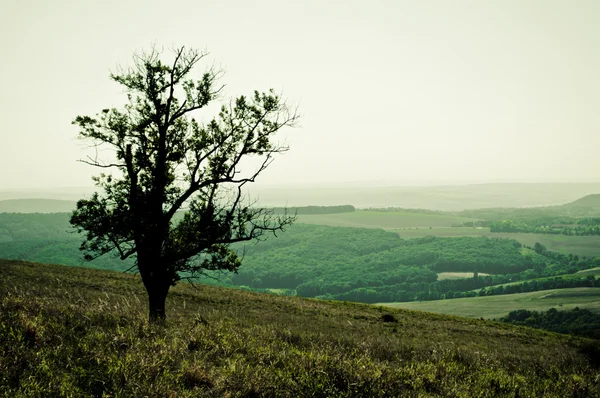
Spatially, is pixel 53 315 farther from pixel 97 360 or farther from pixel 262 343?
pixel 262 343

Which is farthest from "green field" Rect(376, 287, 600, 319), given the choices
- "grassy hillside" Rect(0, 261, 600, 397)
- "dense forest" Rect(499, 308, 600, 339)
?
"grassy hillside" Rect(0, 261, 600, 397)

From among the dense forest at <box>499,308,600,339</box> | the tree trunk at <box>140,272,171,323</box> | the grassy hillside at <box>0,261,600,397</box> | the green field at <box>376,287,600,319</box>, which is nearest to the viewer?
the grassy hillside at <box>0,261,600,397</box>

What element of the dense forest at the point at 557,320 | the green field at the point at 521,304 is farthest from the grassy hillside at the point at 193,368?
the green field at the point at 521,304

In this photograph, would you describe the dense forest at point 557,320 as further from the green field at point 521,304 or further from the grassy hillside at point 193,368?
the grassy hillside at point 193,368

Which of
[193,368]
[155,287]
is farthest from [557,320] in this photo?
[193,368]

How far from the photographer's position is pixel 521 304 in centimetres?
17262

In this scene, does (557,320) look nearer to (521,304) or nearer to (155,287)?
(521,304)

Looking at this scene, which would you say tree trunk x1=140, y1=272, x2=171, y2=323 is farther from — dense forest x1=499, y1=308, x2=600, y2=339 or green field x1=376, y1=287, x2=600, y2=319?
green field x1=376, y1=287, x2=600, y2=319

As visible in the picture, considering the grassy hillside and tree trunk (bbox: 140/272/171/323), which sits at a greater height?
the grassy hillside

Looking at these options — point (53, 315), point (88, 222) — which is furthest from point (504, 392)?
point (88, 222)

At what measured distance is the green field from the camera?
6309 inches

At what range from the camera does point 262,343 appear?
824 centimetres

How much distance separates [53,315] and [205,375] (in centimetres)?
411

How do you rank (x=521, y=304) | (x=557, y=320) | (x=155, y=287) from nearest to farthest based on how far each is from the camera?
1. (x=155, y=287)
2. (x=557, y=320)
3. (x=521, y=304)
